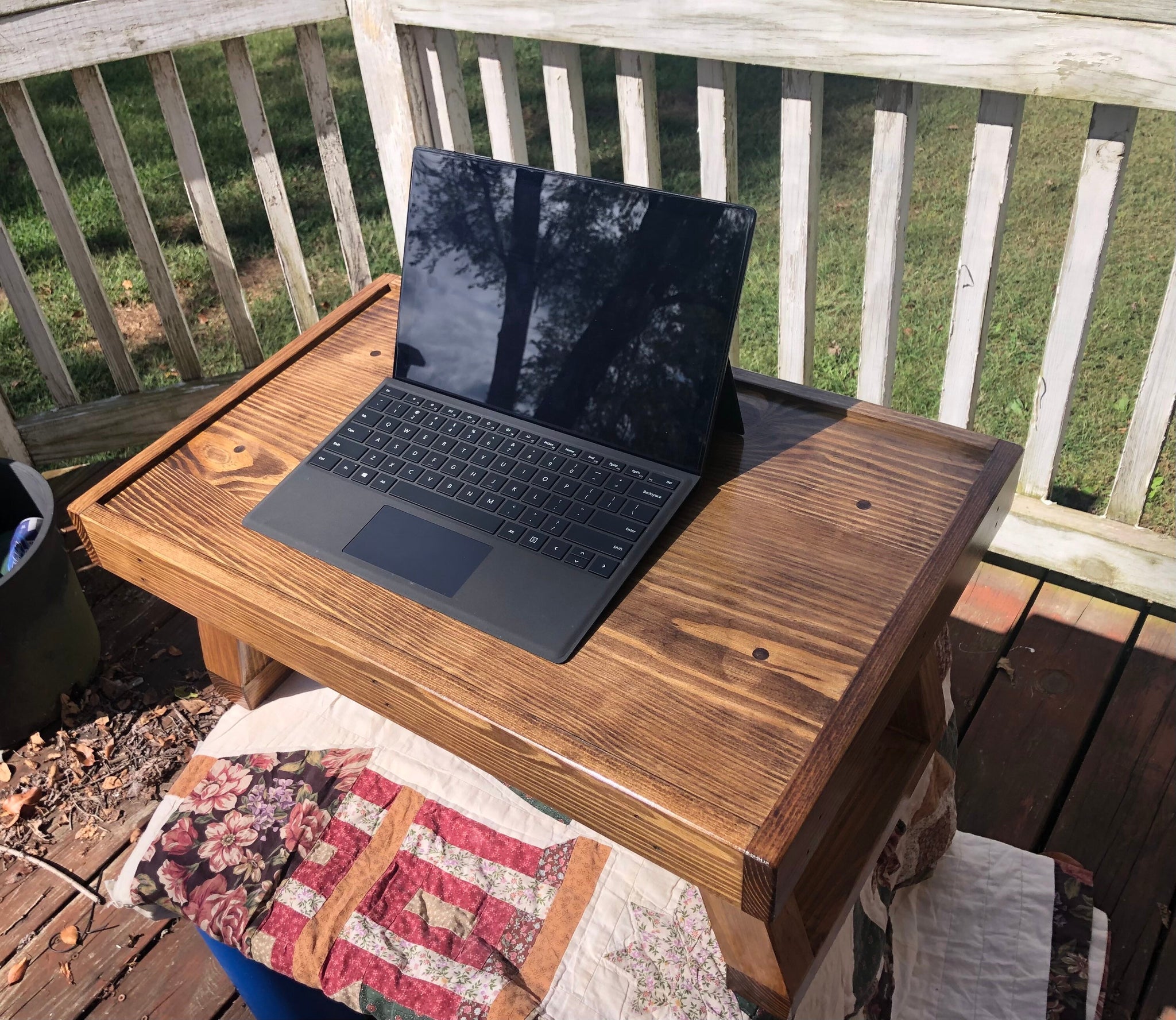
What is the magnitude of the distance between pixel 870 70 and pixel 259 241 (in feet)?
7.85

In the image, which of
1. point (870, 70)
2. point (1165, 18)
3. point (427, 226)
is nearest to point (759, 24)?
point (870, 70)

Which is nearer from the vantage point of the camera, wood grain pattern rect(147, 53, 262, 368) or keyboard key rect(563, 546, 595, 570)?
keyboard key rect(563, 546, 595, 570)

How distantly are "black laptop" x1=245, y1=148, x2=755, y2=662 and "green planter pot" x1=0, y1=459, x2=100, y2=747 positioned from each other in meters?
0.89

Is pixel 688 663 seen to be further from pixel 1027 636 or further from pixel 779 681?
pixel 1027 636

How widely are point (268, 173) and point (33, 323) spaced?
23.8 inches

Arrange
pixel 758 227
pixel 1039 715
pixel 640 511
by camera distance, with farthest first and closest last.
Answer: pixel 758 227
pixel 1039 715
pixel 640 511

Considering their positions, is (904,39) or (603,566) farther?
(904,39)

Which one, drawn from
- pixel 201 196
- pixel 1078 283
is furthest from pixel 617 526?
pixel 201 196

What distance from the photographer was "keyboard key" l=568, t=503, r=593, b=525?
108 centimetres

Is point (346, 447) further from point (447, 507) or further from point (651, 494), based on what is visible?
point (651, 494)

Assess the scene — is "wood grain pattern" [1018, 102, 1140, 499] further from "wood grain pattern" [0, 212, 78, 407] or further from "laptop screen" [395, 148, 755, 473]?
"wood grain pattern" [0, 212, 78, 407]

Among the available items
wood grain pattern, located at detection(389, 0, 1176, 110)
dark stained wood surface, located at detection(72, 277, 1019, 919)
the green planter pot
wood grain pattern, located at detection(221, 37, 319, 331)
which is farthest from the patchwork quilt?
wood grain pattern, located at detection(221, 37, 319, 331)

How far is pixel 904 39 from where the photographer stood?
148cm

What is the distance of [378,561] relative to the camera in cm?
107
